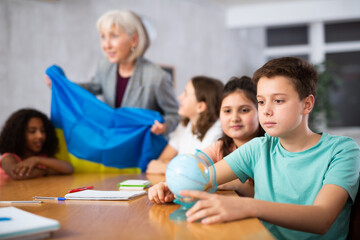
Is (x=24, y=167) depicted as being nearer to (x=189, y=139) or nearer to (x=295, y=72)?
(x=189, y=139)

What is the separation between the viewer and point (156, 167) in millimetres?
2219

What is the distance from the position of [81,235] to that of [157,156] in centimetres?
166

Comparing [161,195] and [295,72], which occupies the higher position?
[295,72]

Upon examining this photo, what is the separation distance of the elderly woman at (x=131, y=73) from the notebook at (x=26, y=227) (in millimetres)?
1641

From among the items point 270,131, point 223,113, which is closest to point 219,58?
point 223,113

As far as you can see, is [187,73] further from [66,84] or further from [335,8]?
[66,84]

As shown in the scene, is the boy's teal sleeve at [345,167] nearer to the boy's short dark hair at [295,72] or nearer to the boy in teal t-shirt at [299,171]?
the boy in teal t-shirt at [299,171]

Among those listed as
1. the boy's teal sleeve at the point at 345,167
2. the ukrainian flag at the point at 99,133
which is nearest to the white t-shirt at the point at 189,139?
the ukrainian flag at the point at 99,133

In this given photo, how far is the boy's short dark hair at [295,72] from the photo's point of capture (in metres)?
1.18

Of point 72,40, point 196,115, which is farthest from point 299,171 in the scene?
point 72,40

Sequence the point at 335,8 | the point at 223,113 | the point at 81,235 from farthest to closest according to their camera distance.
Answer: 1. the point at 335,8
2. the point at 223,113
3. the point at 81,235

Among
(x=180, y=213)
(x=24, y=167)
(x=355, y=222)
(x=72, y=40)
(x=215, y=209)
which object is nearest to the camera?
(x=215, y=209)

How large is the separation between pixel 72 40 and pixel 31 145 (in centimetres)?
210

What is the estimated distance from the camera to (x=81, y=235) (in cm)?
82
